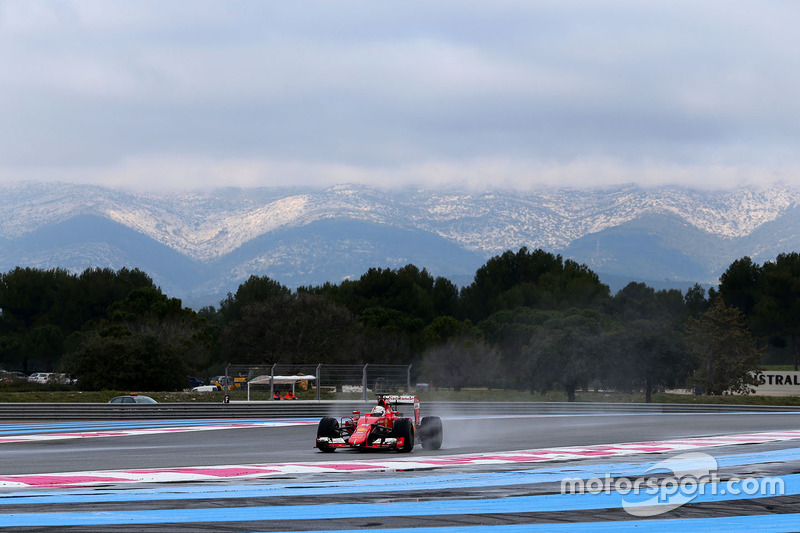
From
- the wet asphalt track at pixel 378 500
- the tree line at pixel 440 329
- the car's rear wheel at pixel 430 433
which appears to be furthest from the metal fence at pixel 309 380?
the wet asphalt track at pixel 378 500

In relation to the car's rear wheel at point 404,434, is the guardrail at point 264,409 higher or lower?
lower

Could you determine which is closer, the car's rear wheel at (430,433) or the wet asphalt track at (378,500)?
the wet asphalt track at (378,500)

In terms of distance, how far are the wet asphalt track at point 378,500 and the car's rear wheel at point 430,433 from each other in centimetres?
32

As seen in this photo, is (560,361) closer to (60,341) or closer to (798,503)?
(798,503)

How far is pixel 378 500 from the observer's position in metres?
10.7

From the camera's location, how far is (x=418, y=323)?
101 metres

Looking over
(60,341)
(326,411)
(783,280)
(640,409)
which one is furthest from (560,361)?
(60,341)

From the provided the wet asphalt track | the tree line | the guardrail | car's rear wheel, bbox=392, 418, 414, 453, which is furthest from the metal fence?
car's rear wheel, bbox=392, 418, 414, 453

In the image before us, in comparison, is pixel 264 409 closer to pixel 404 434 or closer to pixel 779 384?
pixel 404 434

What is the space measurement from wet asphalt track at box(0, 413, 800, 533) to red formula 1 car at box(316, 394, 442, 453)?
0.29m

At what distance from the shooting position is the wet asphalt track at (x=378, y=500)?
9.09m

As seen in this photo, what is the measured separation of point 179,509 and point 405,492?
282cm

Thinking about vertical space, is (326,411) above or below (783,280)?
below

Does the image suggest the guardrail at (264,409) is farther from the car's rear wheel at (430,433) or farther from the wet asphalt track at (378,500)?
the car's rear wheel at (430,433)
